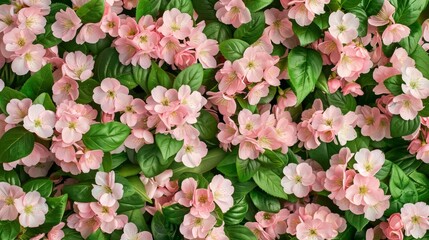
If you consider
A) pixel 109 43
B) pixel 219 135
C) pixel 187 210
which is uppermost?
pixel 109 43

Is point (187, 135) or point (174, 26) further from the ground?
point (174, 26)

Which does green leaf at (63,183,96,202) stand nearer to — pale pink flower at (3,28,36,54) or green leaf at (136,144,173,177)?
green leaf at (136,144,173,177)

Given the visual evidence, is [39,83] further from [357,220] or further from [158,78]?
[357,220]

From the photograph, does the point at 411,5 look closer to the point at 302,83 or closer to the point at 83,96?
the point at 302,83

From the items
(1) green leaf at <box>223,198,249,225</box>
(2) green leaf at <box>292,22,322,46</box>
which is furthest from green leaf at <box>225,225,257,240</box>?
(2) green leaf at <box>292,22,322,46</box>

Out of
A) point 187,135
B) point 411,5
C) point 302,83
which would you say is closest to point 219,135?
point 187,135

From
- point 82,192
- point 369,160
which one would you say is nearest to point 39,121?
point 82,192

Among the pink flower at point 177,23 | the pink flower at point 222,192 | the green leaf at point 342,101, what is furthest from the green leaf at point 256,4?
the pink flower at point 222,192
